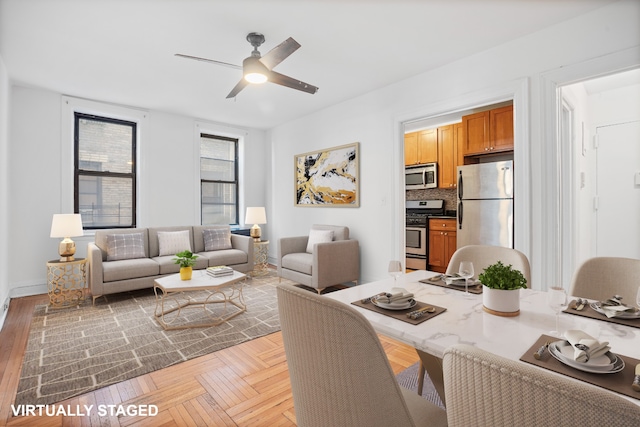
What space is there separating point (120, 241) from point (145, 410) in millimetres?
2858

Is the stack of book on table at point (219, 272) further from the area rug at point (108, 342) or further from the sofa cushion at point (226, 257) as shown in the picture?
the sofa cushion at point (226, 257)

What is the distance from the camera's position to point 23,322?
10.1 feet

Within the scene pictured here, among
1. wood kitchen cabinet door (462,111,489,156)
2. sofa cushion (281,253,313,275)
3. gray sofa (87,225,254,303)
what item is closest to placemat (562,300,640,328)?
sofa cushion (281,253,313,275)

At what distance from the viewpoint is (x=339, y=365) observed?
77 cm

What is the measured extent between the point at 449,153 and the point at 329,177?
2.08 meters

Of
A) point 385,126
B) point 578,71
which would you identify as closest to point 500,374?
point 578,71

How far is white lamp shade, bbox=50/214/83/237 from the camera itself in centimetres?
357

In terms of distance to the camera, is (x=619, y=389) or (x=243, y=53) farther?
(x=243, y=53)

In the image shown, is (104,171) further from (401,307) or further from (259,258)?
(401,307)

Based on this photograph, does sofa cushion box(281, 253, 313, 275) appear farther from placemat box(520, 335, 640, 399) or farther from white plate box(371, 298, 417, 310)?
placemat box(520, 335, 640, 399)

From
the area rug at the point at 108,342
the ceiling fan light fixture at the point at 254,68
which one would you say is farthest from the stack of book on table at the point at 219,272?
the ceiling fan light fixture at the point at 254,68

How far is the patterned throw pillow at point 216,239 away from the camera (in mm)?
4812

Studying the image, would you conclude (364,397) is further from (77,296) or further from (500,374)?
(77,296)

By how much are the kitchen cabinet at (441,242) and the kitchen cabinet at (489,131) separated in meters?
1.23
